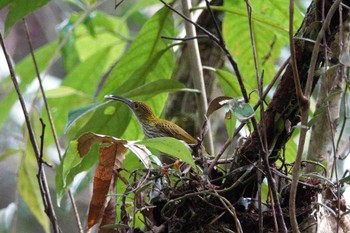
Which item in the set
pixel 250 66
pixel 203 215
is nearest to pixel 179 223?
pixel 203 215

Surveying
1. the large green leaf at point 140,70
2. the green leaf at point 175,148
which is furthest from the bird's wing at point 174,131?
the green leaf at point 175,148

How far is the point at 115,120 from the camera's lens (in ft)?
8.60

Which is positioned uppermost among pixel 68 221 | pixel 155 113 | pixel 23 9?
pixel 23 9

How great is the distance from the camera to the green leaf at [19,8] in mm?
2312

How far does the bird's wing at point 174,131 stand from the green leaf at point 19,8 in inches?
22.3

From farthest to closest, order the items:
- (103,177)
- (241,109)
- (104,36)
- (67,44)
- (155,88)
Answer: (104,36), (67,44), (155,88), (103,177), (241,109)

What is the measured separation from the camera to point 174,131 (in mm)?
2521

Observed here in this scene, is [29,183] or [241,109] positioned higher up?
[241,109]

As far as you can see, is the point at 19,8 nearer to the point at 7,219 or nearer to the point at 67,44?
the point at 7,219

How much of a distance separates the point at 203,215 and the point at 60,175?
638 mm

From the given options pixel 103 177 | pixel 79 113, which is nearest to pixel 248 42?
pixel 79 113

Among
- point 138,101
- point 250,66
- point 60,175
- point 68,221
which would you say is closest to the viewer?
point 60,175

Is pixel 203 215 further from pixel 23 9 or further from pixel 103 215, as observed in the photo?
pixel 23 9

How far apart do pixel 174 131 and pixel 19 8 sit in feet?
2.00
